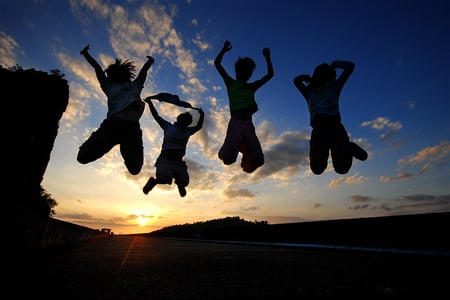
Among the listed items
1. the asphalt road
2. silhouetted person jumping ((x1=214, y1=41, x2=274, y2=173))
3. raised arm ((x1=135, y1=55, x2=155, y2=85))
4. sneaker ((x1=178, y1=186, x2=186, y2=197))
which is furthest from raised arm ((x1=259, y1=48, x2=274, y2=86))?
the asphalt road

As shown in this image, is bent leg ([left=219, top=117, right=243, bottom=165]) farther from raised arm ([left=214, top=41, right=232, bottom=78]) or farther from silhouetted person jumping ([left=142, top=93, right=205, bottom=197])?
silhouetted person jumping ([left=142, top=93, right=205, bottom=197])

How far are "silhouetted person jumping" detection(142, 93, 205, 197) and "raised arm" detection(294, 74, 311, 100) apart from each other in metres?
2.10

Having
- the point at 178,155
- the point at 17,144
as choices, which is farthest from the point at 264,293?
the point at 17,144

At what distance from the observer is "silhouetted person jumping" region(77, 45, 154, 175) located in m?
5.29

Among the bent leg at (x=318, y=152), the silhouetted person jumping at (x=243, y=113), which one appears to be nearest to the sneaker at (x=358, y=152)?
the bent leg at (x=318, y=152)

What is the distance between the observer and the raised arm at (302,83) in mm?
5863

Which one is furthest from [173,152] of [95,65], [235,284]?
[235,284]

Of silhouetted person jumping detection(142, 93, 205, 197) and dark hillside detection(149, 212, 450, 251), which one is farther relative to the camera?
silhouetted person jumping detection(142, 93, 205, 197)

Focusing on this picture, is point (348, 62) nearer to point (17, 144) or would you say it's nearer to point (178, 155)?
point (178, 155)

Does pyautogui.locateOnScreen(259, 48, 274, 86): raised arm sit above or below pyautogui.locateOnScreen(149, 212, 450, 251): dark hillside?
above

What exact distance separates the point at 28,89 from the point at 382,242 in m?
20.8

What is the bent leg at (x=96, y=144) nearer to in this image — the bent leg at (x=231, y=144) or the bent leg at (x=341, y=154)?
the bent leg at (x=231, y=144)

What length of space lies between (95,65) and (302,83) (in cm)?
392

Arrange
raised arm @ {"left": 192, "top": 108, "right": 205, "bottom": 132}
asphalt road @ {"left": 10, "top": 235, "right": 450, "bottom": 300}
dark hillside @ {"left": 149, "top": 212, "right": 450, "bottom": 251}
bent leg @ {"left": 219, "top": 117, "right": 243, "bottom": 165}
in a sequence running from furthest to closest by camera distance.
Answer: raised arm @ {"left": 192, "top": 108, "right": 205, "bottom": 132}
bent leg @ {"left": 219, "top": 117, "right": 243, "bottom": 165}
dark hillside @ {"left": 149, "top": 212, "right": 450, "bottom": 251}
asphalt road @ {"left": 10, "top": 235, "right": 450, "bottom": 300}
